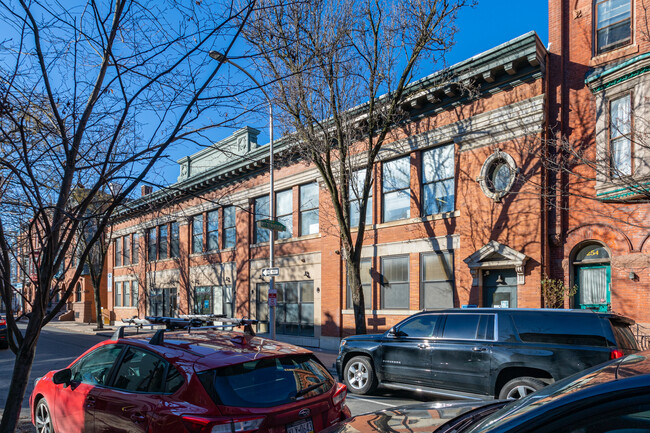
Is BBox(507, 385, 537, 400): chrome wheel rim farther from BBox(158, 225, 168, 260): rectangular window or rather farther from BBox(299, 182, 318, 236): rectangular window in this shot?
BBox(158, 225, 168, 260): rectangular window

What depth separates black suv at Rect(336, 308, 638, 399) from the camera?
23.4 feet

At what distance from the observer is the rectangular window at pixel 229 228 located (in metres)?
25.2

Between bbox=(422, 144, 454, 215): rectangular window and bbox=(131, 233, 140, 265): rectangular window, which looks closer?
bbox=(422, 144, 454, 215): rectangular window

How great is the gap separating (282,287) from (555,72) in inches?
538

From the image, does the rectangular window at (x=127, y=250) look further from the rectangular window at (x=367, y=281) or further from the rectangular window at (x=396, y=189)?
the rectangular window at (x=396, y=189)

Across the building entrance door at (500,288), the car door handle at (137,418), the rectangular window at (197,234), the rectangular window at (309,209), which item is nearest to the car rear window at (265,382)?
the car door handle at (137,418)

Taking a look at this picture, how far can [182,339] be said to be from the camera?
4.95 m

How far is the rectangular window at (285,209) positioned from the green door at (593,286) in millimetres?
11846

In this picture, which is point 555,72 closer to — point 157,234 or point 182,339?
point 182,339

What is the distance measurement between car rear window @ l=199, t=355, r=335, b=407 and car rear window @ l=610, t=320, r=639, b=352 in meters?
4.80

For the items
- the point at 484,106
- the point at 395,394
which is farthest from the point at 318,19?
the point at 395,394

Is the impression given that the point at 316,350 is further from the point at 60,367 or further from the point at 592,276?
the point at 592,276

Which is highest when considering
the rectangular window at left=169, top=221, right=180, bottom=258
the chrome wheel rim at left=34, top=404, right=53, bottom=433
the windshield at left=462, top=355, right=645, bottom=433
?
the rectangular window at left=169, top=221, right=180, bottom=258

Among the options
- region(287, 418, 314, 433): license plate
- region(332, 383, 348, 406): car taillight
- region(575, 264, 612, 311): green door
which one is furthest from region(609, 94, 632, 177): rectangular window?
region(287, 418, 314, 433): license plate
